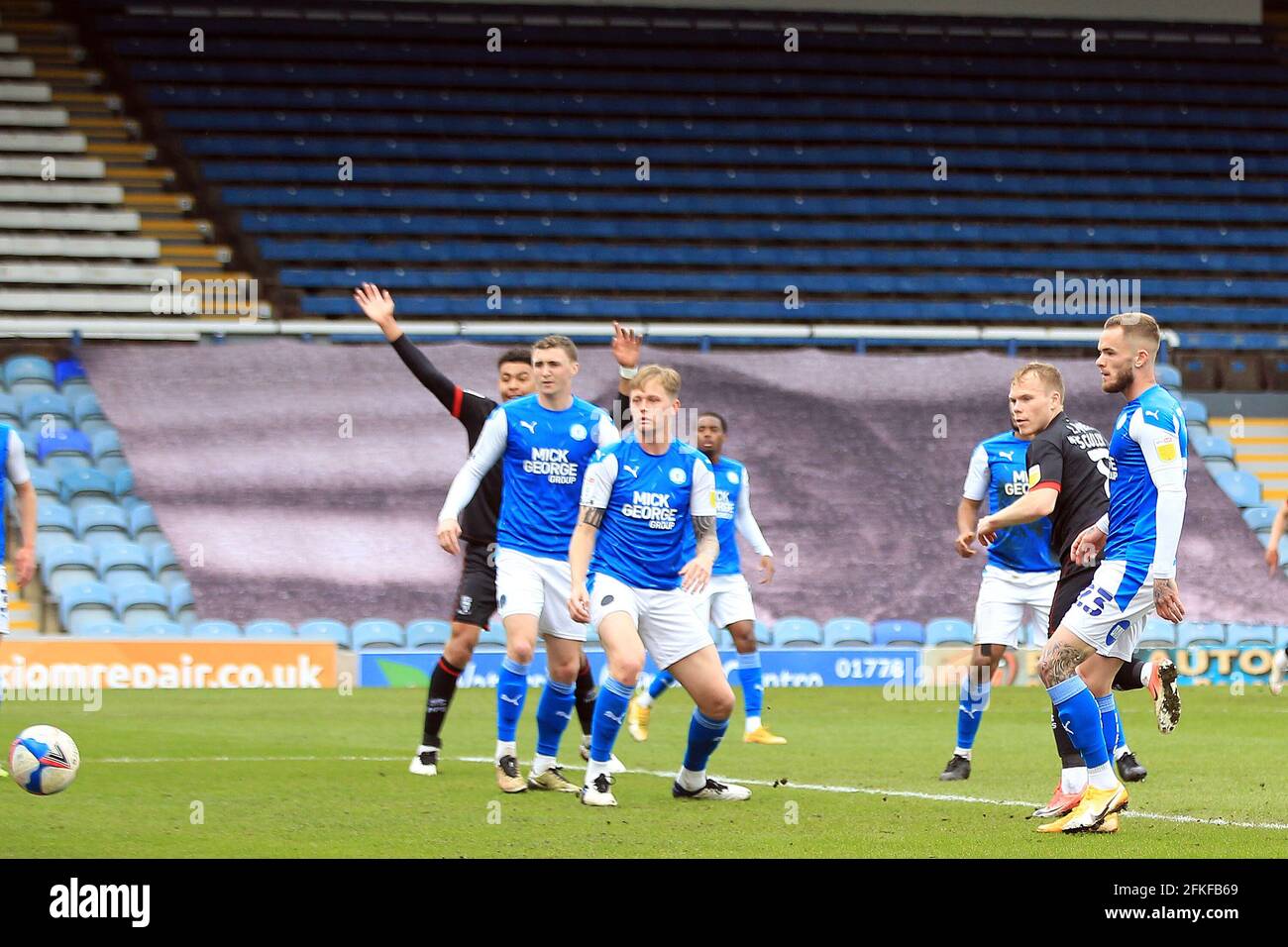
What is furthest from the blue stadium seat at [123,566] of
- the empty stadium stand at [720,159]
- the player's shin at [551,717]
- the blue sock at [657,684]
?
the player's shin at [551,717]

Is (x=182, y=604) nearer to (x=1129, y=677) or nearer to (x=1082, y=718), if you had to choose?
(x=1129, y=677)

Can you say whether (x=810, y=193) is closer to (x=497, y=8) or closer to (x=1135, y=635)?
(x=497, y=8)

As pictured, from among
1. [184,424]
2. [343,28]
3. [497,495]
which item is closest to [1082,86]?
[343,28]

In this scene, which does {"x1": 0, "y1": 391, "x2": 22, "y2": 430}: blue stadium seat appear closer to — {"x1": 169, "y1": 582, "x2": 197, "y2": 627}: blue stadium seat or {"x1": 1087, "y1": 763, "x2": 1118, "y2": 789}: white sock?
{"x1": 169, "y1": 582, "x2": 197, "y2": 627}: blue stadium seat

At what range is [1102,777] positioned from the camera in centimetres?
724

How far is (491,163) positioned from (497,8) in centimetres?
339

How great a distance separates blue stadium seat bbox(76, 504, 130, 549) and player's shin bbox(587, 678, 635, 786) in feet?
41.9

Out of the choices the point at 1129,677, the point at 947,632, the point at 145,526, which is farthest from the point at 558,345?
the point at 145,526

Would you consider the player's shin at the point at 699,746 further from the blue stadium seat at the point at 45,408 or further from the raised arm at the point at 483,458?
the blue stadium seat at the point at 45,408

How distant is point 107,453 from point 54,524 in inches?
56.2

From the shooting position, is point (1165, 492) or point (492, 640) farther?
point (492, 640)

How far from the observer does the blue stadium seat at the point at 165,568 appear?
1981cm

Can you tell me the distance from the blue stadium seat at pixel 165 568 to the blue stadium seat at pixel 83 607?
92cm

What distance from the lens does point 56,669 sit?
1723 cm
